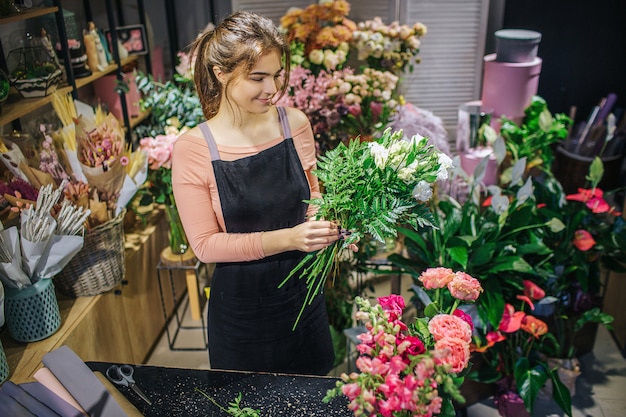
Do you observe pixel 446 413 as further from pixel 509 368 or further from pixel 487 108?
pixel 487 108

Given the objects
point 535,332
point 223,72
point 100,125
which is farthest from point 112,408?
point 535,332

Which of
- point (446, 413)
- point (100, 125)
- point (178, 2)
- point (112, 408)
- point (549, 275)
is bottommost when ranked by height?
point (549, 275)

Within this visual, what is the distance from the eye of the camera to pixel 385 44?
2805 mm

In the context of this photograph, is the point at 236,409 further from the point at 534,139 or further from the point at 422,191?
the point at 534,139

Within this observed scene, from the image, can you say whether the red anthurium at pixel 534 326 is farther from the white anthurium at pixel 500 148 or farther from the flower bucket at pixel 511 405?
the white anthurium at pixel 500 148

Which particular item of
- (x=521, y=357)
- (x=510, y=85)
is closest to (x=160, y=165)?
(x=521, y=357)

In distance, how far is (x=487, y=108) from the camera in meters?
3.17

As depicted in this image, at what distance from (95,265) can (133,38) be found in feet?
4.74

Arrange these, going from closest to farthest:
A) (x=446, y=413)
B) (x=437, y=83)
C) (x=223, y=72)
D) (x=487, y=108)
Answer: (x=446, y=413) < (x=223, y=72) < (x=487, y=108) < (x=437, y=83)

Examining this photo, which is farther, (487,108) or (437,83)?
(437,83)

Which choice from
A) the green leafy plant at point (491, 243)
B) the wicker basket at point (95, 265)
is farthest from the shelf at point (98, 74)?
the green leafy plant at point (491, 243)

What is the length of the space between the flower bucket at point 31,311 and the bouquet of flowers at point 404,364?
123 centimetres

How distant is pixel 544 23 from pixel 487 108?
3.56 feet

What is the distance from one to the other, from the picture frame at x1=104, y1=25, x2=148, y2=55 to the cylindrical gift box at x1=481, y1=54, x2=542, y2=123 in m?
1.83
